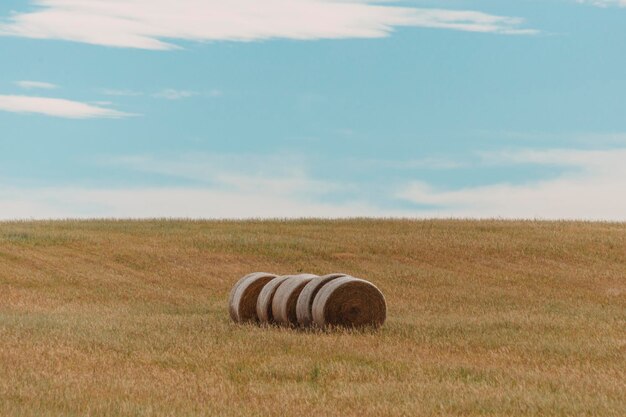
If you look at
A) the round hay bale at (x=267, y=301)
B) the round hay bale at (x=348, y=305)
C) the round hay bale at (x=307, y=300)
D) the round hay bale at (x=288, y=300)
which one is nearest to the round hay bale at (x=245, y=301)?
the round hay bale at (x=267, y=301)

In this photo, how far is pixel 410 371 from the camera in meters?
13.6

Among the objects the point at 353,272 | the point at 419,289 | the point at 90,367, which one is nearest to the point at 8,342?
the point at 90,367

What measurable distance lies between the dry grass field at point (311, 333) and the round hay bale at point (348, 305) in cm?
48

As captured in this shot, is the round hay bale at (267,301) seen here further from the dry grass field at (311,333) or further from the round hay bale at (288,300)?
the dry grass field at (311,333)

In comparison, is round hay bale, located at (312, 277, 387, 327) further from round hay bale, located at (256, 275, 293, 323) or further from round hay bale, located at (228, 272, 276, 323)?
round hay bale, located at (228, 272, 276, 323)

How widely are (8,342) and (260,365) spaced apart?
4.86 metres

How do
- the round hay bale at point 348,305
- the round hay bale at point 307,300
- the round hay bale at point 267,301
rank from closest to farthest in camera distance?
the round hay bale at point 348,305, the round hay bale at point 307,300, the round hay bale at point 267,301

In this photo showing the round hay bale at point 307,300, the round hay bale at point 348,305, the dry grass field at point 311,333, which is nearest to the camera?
the dry grass field at point 311,333

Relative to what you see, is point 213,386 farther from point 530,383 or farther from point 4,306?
point 4,306

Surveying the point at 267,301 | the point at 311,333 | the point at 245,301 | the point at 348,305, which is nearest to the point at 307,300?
the point at 348,305

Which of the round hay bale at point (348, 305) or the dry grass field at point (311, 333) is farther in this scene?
the round hay bale at point (348, 305)

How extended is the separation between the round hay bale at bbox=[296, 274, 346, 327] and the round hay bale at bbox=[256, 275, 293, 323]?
929mm

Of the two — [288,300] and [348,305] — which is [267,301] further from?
[348,305]

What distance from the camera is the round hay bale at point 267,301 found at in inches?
790
